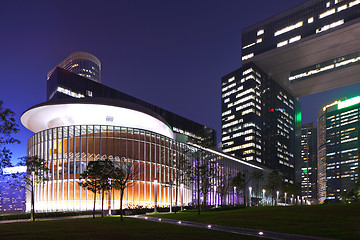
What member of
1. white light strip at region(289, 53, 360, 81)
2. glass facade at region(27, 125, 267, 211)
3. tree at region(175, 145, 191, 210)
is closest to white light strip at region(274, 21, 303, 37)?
white light strip at region(289, 53, 360, 81)

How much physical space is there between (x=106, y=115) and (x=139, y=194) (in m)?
18.6

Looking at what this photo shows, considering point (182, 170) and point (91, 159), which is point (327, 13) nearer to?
point (182, 170)

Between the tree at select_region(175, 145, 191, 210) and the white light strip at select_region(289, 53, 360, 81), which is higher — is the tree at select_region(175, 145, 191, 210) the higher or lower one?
the lower one

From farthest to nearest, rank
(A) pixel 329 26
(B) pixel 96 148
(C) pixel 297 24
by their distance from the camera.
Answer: (C) pixel 297 24
(A) pixel 329 26
(B) pixel 96 148

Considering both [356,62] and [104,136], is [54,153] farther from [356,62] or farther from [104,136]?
[356,62]

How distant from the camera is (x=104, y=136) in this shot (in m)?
71.4

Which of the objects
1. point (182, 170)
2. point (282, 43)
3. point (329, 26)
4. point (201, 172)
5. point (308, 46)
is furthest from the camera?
point (282, 43)

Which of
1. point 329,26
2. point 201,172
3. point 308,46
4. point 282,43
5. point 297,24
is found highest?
point 297,24

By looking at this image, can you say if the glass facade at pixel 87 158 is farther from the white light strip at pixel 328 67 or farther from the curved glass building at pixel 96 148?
the white light strip at pixel 328 67

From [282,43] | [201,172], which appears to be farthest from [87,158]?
[282,43]

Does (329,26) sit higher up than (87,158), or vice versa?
(329,26)

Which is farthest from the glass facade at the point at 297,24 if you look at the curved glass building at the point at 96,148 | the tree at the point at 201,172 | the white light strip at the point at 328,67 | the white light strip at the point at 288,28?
A: the curved glass building at the point at 96,148

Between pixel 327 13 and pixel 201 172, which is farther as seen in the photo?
pixel 327 13

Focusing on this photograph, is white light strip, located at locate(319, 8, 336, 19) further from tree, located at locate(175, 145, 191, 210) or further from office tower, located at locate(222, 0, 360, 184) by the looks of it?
tree, located at locate(175, 145, 191, 210)
